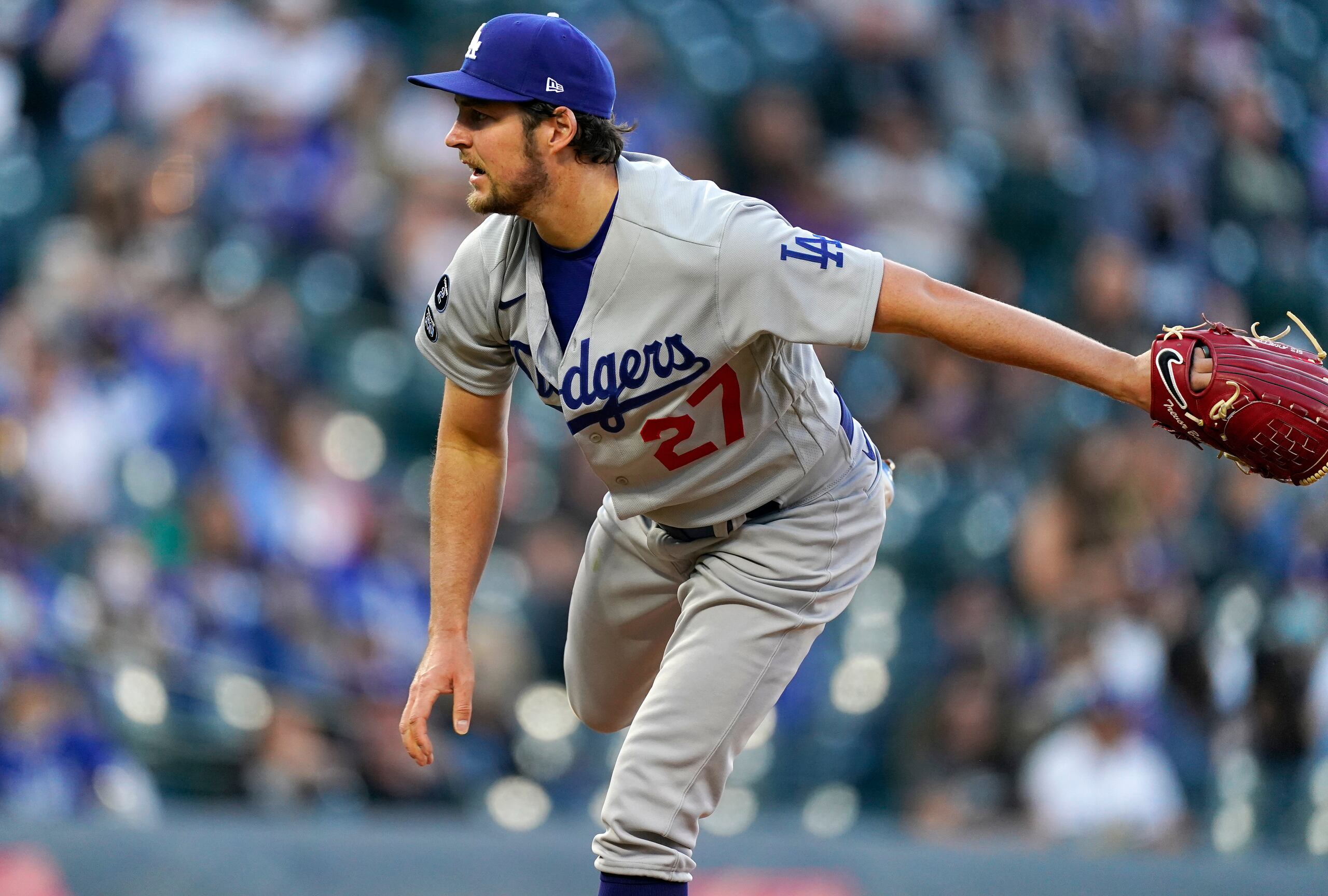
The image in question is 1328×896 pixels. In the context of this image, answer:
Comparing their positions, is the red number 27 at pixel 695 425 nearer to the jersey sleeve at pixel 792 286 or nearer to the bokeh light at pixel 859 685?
the jersey sleeve at pixel 792 286

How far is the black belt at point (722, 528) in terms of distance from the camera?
361 centimetres

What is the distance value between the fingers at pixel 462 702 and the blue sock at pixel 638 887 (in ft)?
1.46

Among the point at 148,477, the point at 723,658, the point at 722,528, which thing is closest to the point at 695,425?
Answer: the point at 722,528

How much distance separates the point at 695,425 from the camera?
3461 mm

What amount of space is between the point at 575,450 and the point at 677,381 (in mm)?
3919

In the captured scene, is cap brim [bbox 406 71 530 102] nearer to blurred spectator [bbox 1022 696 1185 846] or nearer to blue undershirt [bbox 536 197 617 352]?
blue undershirt [bbox 536 197 617 352]

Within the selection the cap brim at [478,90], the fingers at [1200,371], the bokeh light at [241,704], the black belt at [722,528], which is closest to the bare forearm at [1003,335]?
the fingers at [1200,371]

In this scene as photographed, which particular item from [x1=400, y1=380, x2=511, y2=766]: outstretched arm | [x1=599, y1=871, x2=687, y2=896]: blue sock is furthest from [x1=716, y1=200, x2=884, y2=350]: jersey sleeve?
[x1=599, y1=871, x2=687, y2=896]: blue sock

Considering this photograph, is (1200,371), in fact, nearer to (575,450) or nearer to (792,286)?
(792,286)

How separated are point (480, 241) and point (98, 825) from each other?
3022mm

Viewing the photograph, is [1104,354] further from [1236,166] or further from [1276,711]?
[1236,166]

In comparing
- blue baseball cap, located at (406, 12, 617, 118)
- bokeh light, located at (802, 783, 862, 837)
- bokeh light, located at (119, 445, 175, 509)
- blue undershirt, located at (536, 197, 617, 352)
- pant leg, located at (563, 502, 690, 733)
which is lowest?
pant leg, located at (563, 502, 690, 733)

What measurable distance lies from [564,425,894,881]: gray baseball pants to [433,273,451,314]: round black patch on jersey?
627mm

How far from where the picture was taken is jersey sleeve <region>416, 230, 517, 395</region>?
356 cm
